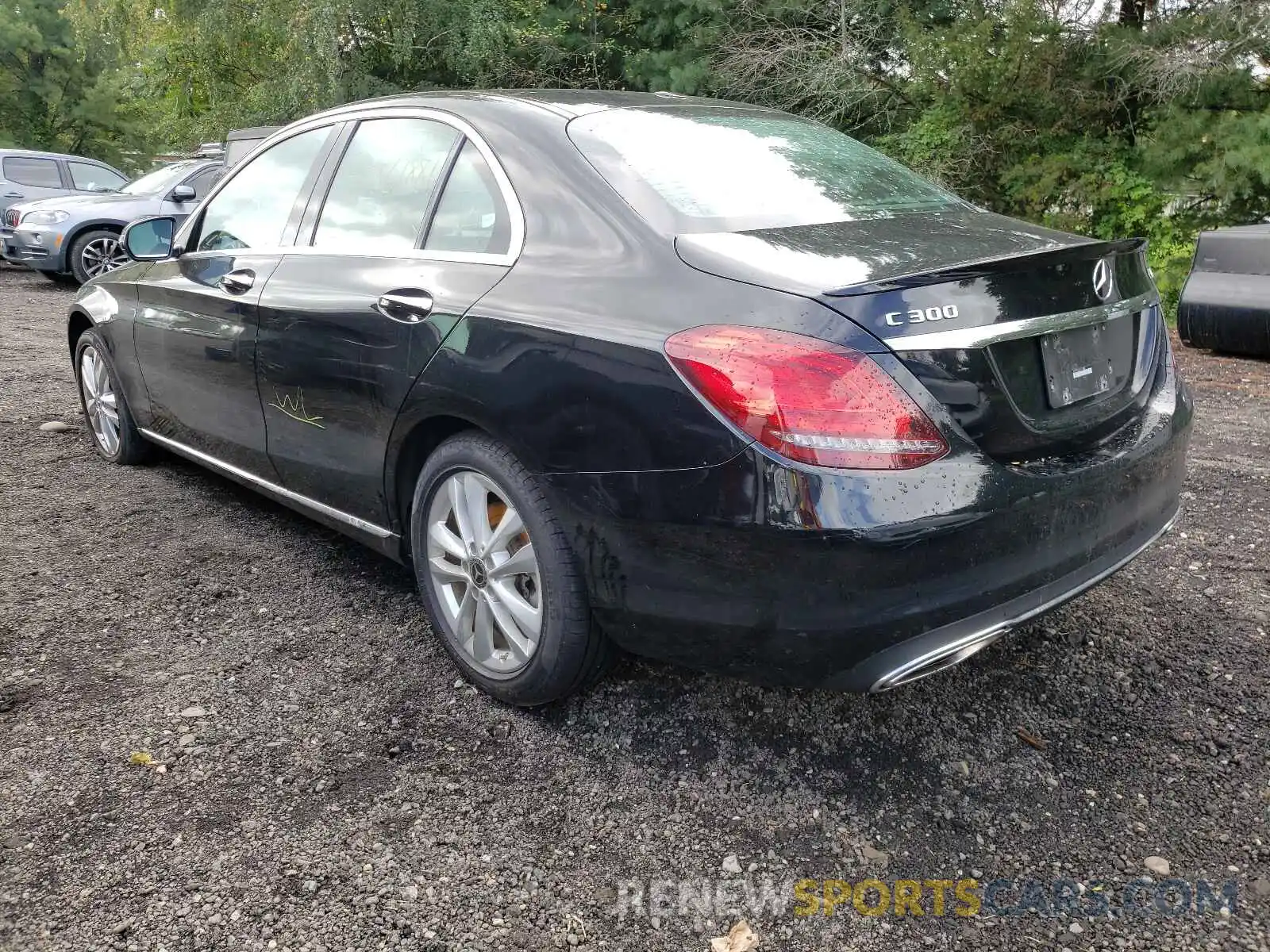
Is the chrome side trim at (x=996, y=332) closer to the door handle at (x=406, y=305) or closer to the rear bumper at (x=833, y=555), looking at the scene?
the rear bumper at (x=833, y=555)

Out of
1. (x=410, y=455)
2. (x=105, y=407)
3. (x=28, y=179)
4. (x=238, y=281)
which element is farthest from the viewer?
(x=28, y=179)

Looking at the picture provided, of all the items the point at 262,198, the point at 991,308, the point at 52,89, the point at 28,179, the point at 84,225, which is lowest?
the point at 84,225

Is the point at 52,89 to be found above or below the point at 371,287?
above

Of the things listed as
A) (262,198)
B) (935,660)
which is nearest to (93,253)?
(262,198)

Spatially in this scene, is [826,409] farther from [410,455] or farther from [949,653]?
[410,455]

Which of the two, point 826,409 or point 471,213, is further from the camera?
point 471,213

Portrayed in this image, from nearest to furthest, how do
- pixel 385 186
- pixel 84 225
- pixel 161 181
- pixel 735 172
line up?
pixel 735 172 → pixel 385 186 → pixel 84 225 → pixel 161 181

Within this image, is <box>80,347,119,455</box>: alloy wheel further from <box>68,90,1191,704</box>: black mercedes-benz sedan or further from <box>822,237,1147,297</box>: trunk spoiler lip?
<box>822,237,1147,297</box>: trunk spoiler lip

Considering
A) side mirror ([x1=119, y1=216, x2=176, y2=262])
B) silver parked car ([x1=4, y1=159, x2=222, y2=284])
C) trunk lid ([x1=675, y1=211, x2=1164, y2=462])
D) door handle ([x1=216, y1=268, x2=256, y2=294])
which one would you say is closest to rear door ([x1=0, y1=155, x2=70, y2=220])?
silver parked car ([x1=4, y1=159, x2=222, y2=284])

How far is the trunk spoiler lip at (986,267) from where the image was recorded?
82.0 inches

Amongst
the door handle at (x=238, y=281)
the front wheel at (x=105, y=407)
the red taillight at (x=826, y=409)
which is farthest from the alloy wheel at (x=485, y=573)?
the front wheel at (x=105, y=407)

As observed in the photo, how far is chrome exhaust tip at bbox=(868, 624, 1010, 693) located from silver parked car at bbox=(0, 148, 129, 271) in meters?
15.4

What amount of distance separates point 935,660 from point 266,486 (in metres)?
2.49

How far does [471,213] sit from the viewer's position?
9.22ft
